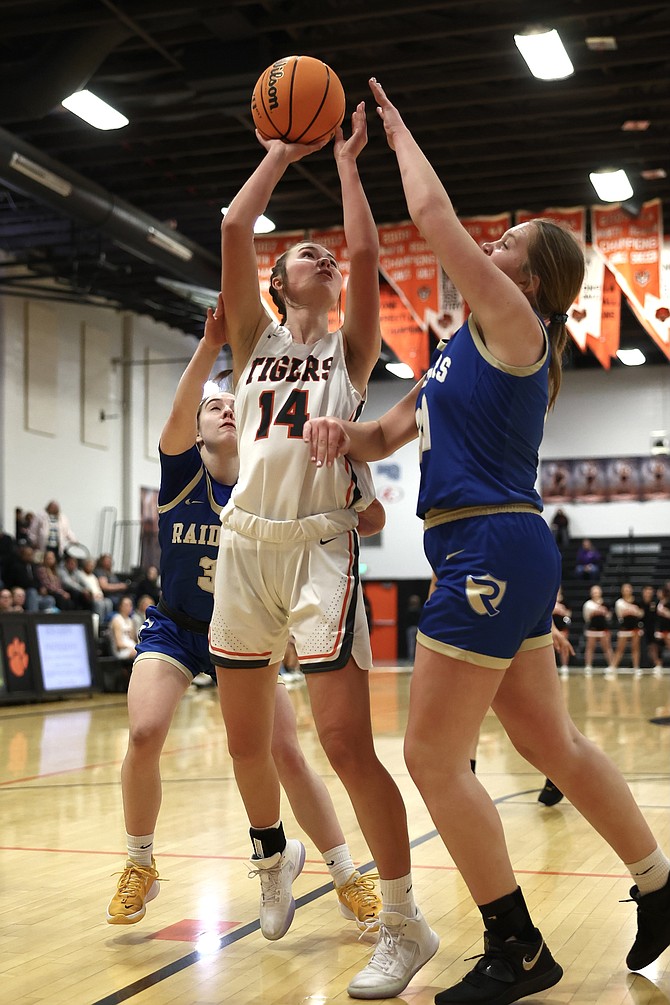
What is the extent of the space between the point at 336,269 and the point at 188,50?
8.41 metres

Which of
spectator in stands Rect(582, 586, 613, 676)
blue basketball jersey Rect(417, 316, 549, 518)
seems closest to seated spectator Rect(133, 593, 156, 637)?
spectator in stands Rect(582, 586, 613, 676)

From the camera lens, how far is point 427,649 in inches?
99.9

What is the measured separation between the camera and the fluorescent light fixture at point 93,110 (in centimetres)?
1045

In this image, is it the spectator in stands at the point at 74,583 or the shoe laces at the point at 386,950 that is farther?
the spectator in stands at the point at 74,583

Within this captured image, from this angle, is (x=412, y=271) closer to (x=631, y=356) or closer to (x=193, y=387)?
(x=193, y=387)

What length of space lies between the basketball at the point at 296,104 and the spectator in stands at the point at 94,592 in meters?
13.3

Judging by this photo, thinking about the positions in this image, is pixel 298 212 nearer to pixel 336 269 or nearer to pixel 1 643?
pixel 1 643

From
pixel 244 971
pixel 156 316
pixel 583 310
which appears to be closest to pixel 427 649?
pixel 244 971

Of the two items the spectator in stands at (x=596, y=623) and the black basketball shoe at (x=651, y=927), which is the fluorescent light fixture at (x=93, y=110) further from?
the spectator in stands at (x=596, y=623)

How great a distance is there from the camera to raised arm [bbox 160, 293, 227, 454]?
10.4 feet

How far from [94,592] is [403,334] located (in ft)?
20.5

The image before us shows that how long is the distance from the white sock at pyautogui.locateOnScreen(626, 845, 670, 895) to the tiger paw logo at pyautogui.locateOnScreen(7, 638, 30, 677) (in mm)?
10978

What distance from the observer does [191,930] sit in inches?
133

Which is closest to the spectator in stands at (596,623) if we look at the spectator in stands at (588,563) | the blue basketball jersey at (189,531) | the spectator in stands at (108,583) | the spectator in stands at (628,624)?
the spectator in stands at (628,624)
